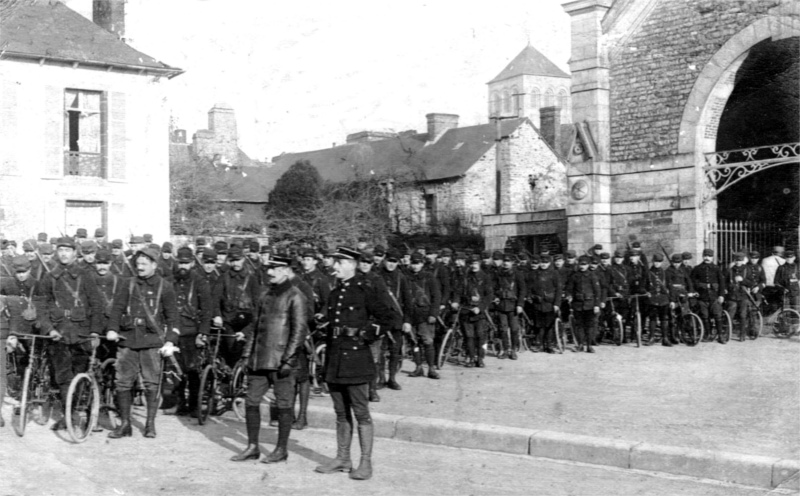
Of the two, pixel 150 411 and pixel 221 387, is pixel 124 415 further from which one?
pixel 221 387

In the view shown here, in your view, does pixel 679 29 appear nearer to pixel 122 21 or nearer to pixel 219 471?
pixel 219 471

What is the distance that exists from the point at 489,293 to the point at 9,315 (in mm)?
7088

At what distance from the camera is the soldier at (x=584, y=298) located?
52.4 feet

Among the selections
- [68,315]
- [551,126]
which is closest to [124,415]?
[68,315]

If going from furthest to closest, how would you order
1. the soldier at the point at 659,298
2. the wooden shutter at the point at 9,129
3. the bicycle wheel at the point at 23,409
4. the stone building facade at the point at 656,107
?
1. the wooden shutter at the point at 9,129
2. the stone building facade at the point at 656,107
3. the soldier at the point at 659,298
4. the bicycle wheel at the point at 23,409

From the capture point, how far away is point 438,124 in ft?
183

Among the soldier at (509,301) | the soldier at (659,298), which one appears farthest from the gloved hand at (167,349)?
the soldier at (659,298)

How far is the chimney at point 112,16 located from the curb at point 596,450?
22.3m

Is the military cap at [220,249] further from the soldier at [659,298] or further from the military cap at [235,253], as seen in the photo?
the soldier at [659,298]

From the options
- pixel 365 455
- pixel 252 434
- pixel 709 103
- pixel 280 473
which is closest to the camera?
pixel 365 455

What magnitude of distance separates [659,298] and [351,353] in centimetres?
982

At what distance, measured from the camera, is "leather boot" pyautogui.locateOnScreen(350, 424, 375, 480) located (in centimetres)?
740

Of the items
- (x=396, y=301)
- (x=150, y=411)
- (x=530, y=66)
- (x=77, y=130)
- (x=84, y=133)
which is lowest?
(x=150, y=411)

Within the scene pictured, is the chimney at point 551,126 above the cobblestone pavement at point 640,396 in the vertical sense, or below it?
above
